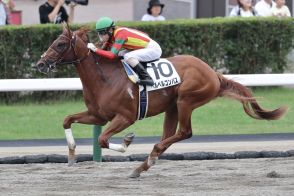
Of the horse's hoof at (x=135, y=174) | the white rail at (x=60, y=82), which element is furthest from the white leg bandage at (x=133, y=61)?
the white rail at (x=60, y=82)

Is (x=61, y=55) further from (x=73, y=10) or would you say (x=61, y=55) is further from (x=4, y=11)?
(x=73, y=10)

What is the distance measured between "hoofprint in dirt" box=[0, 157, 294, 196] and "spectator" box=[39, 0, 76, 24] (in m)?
5.40

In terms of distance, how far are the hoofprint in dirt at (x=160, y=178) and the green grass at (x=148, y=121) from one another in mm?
2741

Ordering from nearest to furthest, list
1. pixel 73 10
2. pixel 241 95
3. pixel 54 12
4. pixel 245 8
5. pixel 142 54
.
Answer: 1. pixel 142 54
2. pixel 241 95
3. pixel 54 12
4. pixel 73 10
5. pixel 245 8

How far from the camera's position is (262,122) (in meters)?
14.7

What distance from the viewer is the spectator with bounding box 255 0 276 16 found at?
56.2 feet

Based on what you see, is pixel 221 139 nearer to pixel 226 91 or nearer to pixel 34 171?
pixel 226 91

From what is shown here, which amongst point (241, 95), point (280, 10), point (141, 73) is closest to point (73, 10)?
point (280, 10)

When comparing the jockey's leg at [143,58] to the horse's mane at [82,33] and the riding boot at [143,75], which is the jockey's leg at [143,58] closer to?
the riding boot at [143,75]

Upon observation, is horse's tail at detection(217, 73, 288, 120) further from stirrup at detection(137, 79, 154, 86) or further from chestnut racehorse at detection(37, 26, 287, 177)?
stirrup at detection(137, 79, 154, 86)

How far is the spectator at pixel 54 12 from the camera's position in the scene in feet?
52.4

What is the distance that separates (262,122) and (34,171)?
5153mm

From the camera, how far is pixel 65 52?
9.91 metres

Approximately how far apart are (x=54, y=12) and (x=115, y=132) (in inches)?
260
